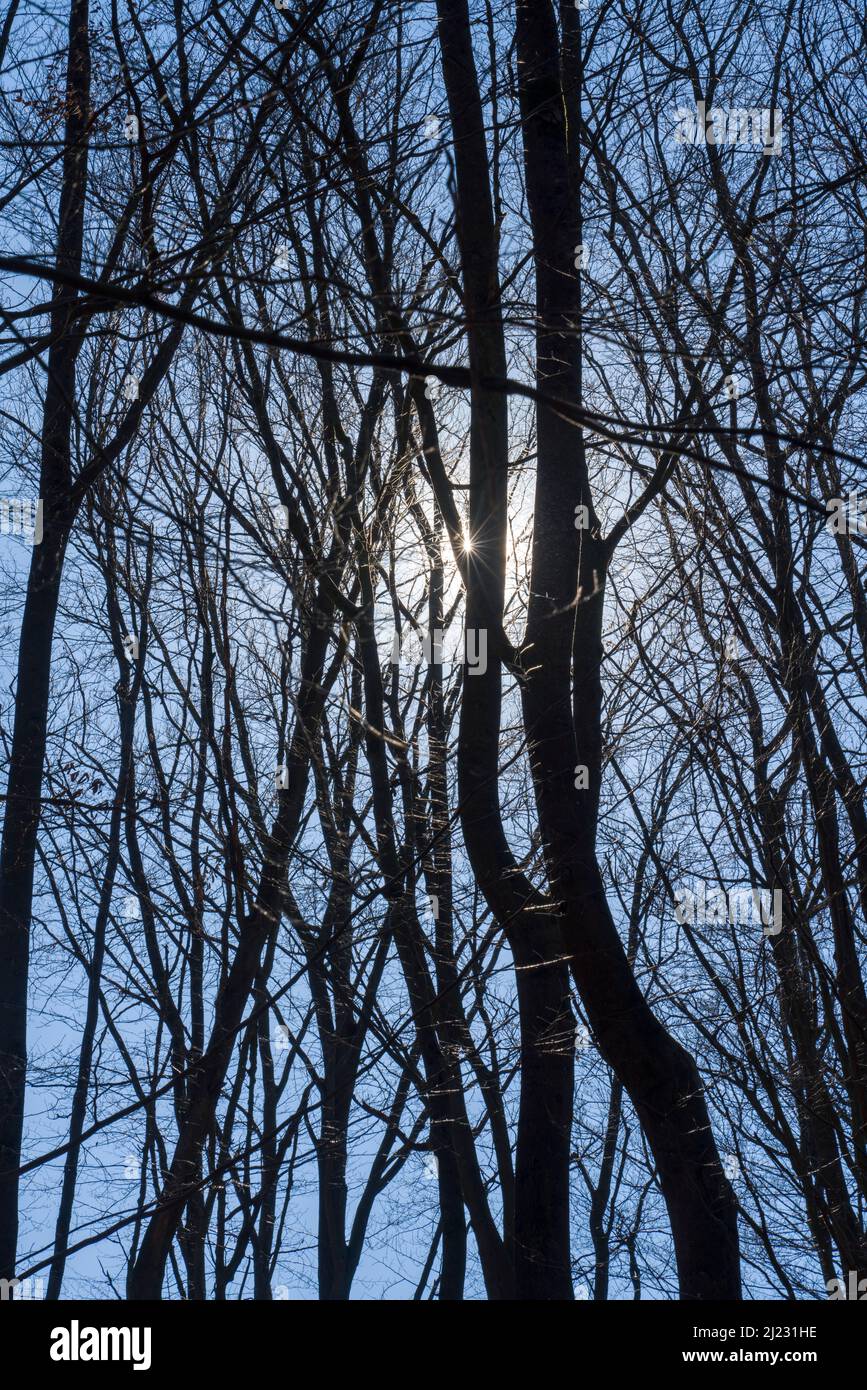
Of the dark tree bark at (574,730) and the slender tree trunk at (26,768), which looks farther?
the slender tree trunk at (26,768)

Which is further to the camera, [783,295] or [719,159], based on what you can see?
[719,159]

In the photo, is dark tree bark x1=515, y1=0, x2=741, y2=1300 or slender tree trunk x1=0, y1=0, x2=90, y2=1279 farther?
slender tree trunk x1=0, y1=0, x2=90, y2=1279

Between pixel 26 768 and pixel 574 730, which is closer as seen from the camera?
pixel 574 730

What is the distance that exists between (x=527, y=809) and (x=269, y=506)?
2044 mm

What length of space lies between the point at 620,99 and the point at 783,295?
1.52 m

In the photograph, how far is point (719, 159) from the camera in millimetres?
6086

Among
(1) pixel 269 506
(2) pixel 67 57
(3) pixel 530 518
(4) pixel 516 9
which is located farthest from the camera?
(3) pixel 530 518

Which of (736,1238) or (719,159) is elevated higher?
(719,159)

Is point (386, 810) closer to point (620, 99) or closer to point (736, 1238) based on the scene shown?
point (736, 1238)

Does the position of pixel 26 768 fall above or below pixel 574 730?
above
